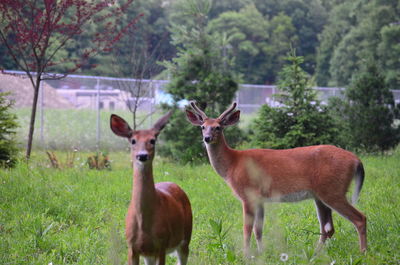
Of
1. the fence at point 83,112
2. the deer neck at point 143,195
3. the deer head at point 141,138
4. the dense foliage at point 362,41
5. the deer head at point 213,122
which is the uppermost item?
the dense foliage at point 362,41

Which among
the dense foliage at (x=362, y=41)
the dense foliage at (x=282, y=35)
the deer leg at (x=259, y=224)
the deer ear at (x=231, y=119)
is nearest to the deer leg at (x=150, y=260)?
the deer leg at (x=259, y=224)

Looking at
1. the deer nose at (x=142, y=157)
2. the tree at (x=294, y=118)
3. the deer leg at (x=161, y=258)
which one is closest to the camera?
the deer nose at (x=142, y=157)

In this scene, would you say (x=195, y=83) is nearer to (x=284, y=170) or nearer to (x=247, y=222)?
(x=284, y=170)

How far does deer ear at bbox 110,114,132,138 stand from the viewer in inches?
139

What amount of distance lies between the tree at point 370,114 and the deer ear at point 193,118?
6.98 meters

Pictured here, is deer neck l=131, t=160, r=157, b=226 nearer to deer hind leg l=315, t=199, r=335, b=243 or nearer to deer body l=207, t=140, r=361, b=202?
deer body l=207, t=140, r=361, b=202

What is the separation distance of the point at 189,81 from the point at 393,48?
27.3 m

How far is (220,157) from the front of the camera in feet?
19.5

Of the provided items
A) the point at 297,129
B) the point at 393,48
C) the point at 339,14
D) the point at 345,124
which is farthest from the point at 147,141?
the point at 339,14

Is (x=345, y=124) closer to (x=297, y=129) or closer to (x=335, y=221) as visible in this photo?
(x=297, y=129)

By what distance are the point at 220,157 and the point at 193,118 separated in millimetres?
592

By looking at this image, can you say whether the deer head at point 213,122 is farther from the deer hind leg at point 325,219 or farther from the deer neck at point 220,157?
the deer hind leg at point 325,219

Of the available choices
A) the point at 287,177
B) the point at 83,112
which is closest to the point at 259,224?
the point at 287,177

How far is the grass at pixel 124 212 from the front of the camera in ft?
15.0
